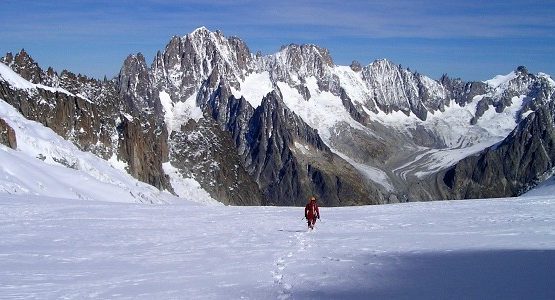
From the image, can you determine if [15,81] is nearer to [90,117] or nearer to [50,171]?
[90,117]

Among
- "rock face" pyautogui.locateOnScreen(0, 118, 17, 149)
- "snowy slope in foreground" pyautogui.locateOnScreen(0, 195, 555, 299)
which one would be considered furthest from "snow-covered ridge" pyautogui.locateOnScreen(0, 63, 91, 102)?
"snowy slope in foreground" pyautogui.locateOnScreen(0, 195, 555, 299)

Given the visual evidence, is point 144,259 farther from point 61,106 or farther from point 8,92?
point 61,106

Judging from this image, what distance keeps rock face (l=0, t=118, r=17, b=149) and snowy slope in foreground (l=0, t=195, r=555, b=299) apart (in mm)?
37442

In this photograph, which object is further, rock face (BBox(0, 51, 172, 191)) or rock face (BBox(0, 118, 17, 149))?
rock face (BBox(0, 51, 172, 191))

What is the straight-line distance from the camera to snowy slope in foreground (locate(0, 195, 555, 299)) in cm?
1518

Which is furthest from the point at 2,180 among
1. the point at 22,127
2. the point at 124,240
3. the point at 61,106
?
the point at 61,106

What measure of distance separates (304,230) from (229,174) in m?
162

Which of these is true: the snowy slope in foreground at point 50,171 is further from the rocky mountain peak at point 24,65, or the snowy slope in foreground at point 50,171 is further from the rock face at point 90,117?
the rocky mountain peak at point 24,65

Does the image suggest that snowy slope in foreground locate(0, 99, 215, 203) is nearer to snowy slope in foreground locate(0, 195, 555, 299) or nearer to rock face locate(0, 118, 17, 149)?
rock face locate(0, 118, 17, 149)

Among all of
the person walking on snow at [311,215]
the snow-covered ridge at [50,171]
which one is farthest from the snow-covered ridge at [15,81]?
the person walking on snow at [311,215]

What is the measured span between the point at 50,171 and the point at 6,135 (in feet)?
36.1

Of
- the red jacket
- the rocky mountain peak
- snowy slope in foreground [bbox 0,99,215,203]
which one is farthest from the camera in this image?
the rocky mountain peak

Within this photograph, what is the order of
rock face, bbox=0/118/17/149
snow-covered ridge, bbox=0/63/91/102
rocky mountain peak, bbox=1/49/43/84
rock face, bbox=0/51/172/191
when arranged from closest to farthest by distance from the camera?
rock face, bbox=0/118/17/149 < snow-covered ridge, bbox=0/63/91/102 < rock face, bbox=0/51/172/191 < rocky mountain peak, bbox=1/49/43/84

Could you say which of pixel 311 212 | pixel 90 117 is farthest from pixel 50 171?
pixel 90 117
